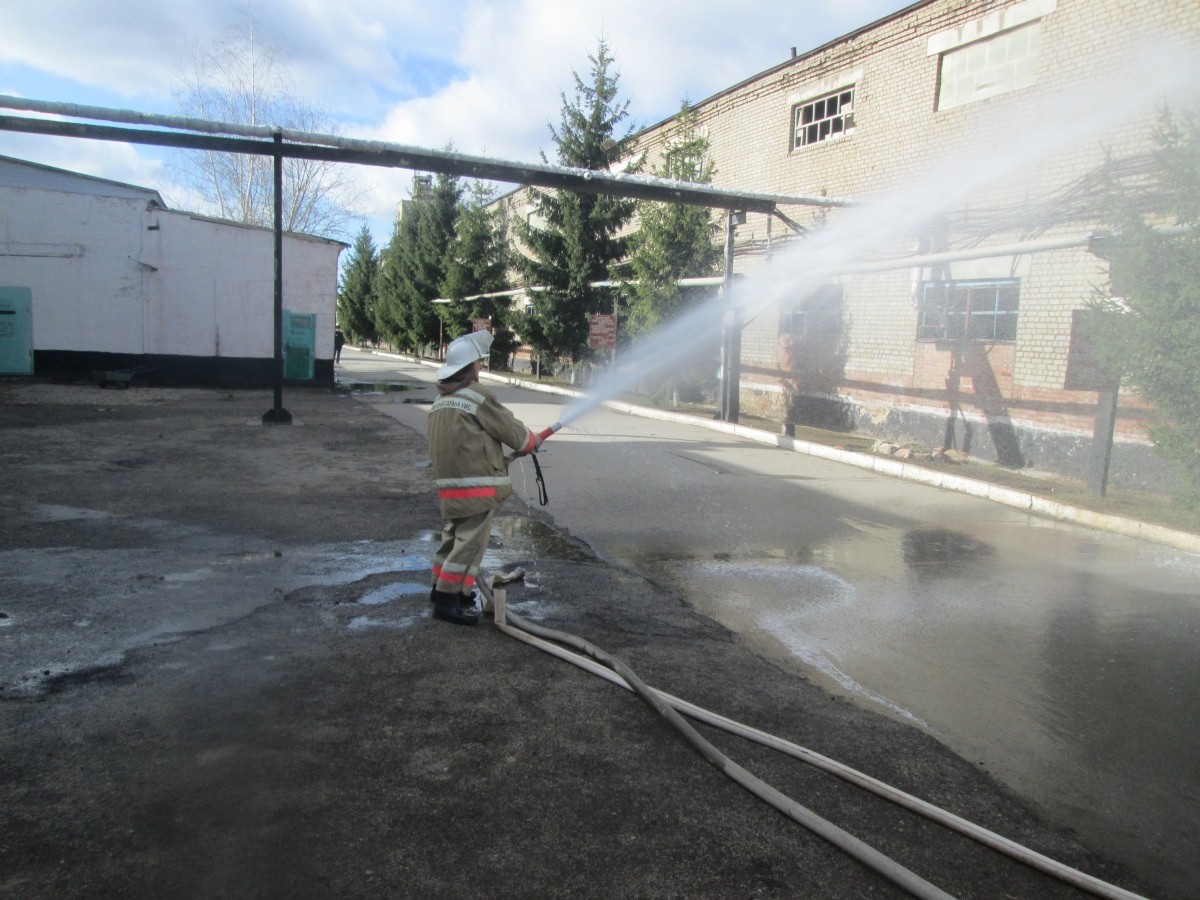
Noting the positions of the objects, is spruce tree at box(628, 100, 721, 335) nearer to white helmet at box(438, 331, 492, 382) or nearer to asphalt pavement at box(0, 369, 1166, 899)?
asphalt pavement at box(0, 369, 1166, 899)

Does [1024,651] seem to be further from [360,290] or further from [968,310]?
[360,290]

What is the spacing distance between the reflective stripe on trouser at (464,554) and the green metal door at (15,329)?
20164mm

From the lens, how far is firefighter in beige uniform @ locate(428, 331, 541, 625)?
4.75m

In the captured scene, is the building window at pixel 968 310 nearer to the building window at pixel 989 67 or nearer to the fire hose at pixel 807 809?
the building window at pixel 989 67

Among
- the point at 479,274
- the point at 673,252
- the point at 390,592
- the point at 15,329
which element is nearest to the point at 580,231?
the point at 673,252

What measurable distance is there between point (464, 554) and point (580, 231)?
1969cm

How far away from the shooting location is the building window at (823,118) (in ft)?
54.9

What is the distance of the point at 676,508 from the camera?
8633mm

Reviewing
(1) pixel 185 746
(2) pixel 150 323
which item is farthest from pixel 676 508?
(2) pixel 150 323

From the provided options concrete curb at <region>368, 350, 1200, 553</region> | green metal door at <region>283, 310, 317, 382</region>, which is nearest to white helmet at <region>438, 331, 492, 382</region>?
concrete curb at <region>368, 350, 1200, 553</region>

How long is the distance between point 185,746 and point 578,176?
35.4 ft

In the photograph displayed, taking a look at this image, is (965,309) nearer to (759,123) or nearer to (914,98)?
(914,98)

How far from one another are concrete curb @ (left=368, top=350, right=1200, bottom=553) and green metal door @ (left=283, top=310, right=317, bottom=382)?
10.9 meters

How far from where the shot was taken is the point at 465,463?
4.77m
